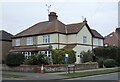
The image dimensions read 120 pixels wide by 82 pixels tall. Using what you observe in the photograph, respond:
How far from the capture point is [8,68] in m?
41.1

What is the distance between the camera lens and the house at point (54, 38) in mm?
50469

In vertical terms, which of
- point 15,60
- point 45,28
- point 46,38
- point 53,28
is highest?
point 45,28

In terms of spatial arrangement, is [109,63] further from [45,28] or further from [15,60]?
[15,60]

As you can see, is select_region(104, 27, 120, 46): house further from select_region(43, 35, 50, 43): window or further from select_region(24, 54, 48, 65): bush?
select_region(24, 54, 48, 65): bush

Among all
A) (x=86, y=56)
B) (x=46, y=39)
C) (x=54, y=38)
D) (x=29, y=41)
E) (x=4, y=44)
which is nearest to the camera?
(x=54, y=38)

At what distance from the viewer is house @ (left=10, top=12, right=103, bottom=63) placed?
5047 cm

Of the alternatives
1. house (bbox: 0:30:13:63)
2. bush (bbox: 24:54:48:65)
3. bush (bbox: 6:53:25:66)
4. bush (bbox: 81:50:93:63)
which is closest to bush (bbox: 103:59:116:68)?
bush (bbox: 81:50:93:63)

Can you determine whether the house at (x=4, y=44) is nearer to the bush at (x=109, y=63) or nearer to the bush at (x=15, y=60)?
the bush at (x=15, y=60)

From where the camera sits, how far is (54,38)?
5022 cm

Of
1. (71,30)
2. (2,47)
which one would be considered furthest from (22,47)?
(71,30)

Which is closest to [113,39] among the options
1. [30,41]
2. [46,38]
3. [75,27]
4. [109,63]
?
[75,27]

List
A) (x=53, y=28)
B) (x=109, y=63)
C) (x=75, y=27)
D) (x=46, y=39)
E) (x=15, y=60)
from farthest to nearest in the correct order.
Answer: (x=75, y=27)
(x=53, y=28)
(x=46, y=39)
(x=109, y=63)
(x=15, y=60)

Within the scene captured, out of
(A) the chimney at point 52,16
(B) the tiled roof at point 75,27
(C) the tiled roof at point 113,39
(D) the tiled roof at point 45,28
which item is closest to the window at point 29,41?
(D) the tiled roof at point 45,28

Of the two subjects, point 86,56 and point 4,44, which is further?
point 4,44
